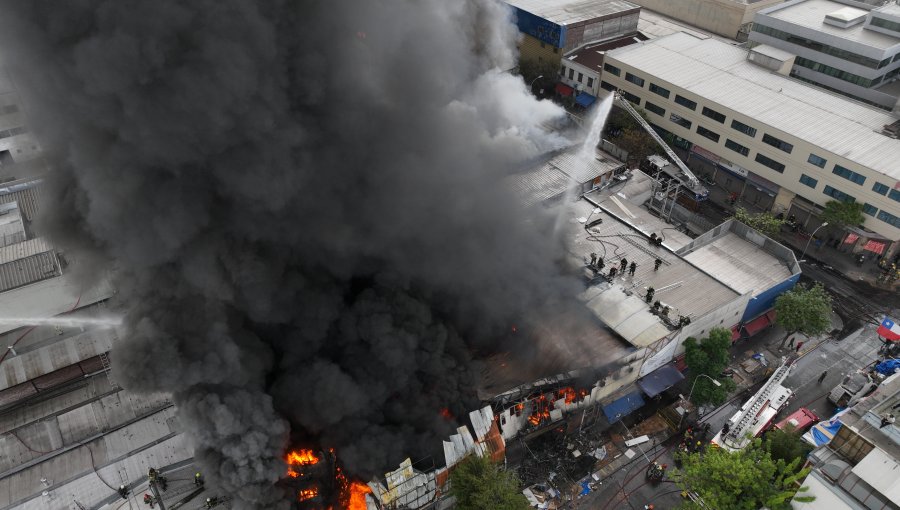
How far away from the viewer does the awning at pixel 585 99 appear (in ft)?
167

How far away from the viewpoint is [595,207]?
116 ft

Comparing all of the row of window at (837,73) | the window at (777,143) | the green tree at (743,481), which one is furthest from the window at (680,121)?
the green tree at (743,481)

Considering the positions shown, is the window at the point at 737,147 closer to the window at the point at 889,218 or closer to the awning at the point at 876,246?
the window at the point at 889,218

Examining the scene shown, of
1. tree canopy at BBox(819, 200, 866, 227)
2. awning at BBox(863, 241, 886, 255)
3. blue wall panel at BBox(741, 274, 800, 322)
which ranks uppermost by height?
tree canopy at BBox(819, 200, 866, 227)

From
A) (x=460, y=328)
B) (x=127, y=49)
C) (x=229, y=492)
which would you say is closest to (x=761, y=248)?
(x=460, y=328)

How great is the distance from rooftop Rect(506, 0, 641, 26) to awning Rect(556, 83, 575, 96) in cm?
533

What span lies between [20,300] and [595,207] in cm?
3084

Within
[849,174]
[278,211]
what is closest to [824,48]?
[849,174]

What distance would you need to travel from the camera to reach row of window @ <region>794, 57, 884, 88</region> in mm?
46250

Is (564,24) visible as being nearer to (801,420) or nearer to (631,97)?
(631,97)

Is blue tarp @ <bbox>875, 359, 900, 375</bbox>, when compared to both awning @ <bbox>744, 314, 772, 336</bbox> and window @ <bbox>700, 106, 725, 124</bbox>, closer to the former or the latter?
awning @ <bbox>744, 314, 772, 336</bbox>

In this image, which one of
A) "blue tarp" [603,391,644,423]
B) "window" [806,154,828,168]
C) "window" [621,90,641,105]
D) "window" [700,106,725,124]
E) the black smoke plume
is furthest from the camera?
"window" [621,90,641,105]

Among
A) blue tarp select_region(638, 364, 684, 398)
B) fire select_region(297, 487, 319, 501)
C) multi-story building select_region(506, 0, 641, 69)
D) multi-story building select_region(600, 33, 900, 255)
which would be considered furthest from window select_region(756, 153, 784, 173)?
fire select_region(297, 487, 319, 501)

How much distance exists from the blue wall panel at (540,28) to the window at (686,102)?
12953 mm
